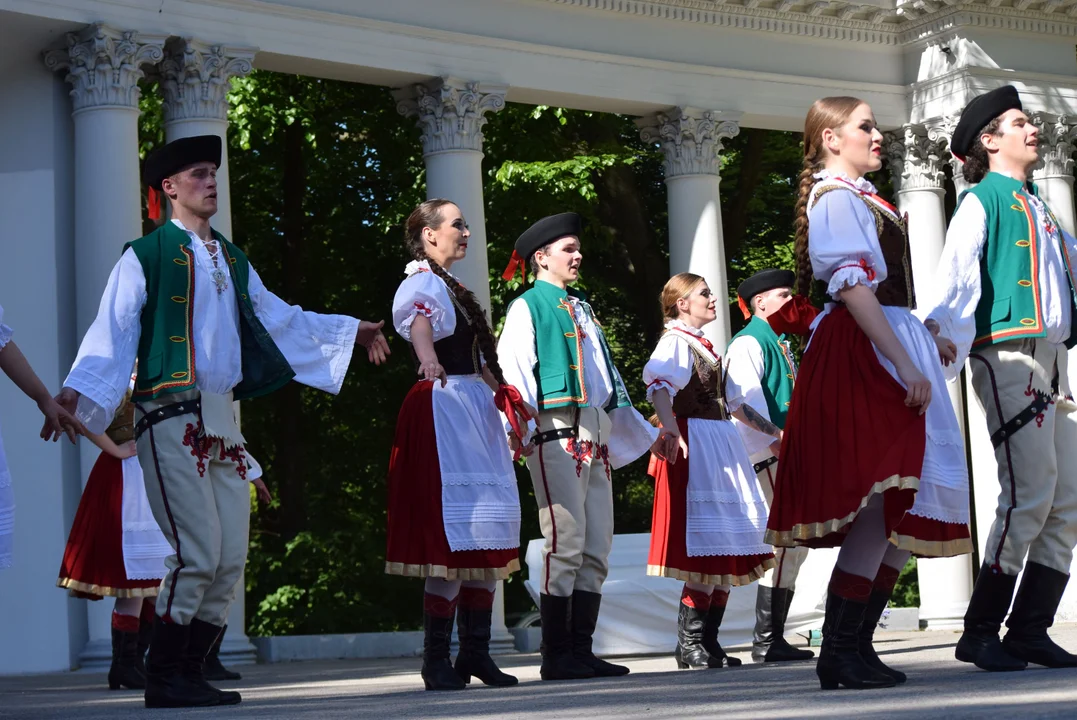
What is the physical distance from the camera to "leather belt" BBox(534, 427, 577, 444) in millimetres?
10125

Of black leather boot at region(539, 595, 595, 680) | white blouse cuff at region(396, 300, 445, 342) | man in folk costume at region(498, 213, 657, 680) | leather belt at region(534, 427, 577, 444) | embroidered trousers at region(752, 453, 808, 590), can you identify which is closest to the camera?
white blouse cuff at region(396, 300, 445, 342)

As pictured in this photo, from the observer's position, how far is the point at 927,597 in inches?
841

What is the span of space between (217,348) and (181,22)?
31.2 ft

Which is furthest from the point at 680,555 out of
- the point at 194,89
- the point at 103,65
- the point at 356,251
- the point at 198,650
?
the point at 356,251

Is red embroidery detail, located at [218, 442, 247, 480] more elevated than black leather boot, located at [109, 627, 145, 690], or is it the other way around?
red embroidery detail, located at [218, 442, 247, 480]

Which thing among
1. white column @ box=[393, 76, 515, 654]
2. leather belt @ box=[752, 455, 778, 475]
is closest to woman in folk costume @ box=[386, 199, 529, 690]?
leather belt @ box=[752, 455, 778, 475]

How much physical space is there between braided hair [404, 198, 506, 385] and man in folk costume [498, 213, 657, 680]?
41cm

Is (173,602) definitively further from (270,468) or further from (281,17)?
(270,468)

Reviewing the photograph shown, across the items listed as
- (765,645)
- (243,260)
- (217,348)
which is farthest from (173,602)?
(765,645)

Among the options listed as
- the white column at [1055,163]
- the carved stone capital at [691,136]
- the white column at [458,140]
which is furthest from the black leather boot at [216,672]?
the white column at [1055,163]

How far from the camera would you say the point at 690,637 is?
11.4 meters

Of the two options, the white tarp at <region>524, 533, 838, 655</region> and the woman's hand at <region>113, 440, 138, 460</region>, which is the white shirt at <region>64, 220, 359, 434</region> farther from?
the white tarp at <region>524, 533, 838, 655</region>

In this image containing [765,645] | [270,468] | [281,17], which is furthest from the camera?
[270,468]

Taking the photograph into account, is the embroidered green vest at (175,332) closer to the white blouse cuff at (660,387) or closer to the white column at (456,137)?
the white blouse cuff at (660,387)
